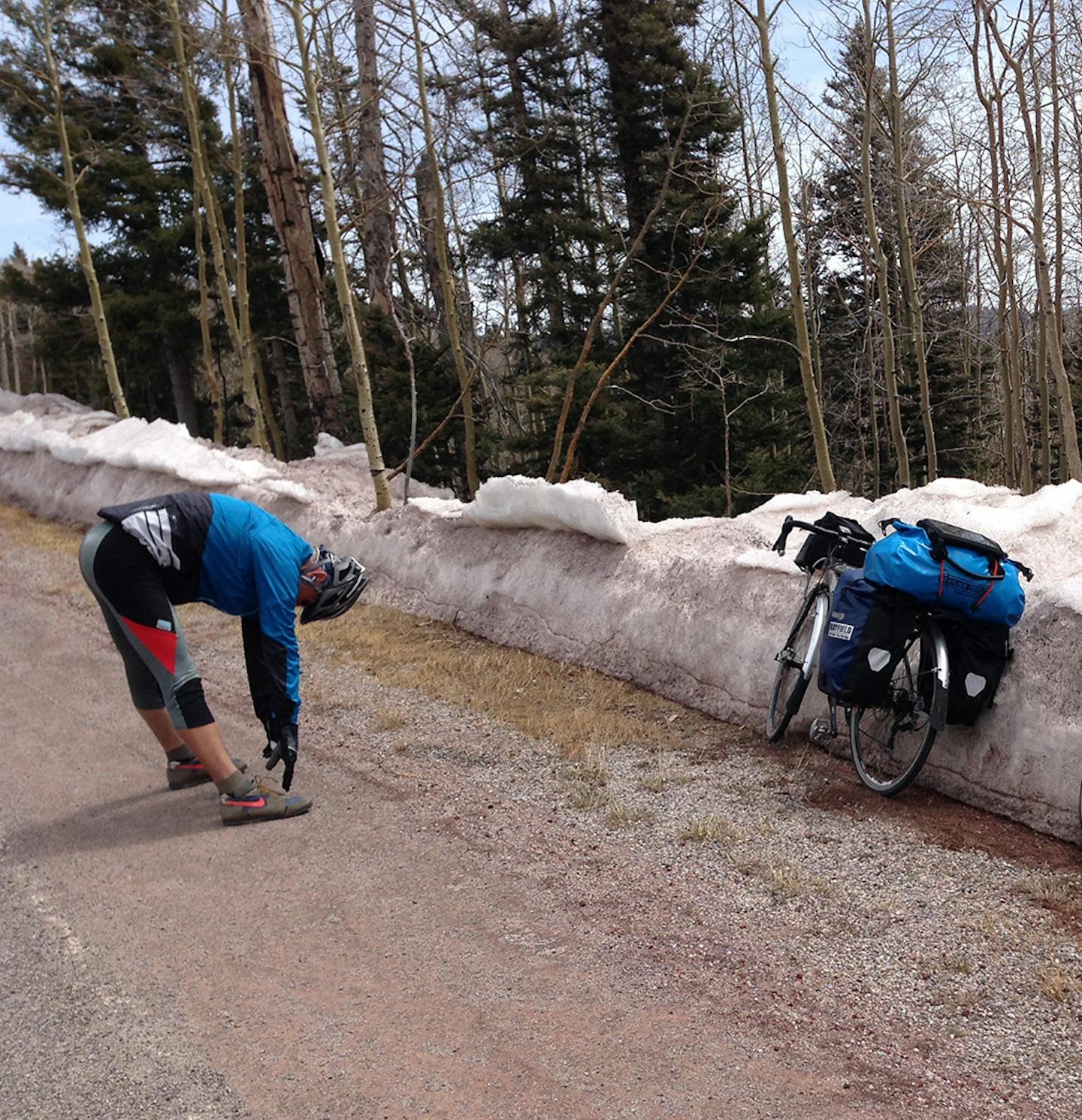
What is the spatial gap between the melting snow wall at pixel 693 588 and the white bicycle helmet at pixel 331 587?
87.8 inches

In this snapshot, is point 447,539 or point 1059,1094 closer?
point 1059,1094

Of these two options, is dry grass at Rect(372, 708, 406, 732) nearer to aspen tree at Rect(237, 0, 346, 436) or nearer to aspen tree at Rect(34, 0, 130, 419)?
aspen tree at Rect(237, 0, 346, 436)

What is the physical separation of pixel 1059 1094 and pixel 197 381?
3277 centimetres

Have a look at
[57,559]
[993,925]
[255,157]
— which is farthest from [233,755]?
[255,157]

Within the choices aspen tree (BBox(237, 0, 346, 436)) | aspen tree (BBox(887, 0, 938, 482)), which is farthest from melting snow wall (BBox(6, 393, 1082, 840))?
aspen tree (BBox(887, 0, 938, 482))

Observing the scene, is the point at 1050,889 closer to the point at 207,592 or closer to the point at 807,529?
the point at 807,529

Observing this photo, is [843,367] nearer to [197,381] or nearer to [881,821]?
[197,381]

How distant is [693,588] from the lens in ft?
20.6

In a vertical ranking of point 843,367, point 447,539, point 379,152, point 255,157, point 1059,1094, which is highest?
point 255,157

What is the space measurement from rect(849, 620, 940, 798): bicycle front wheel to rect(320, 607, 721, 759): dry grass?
0.95 meters

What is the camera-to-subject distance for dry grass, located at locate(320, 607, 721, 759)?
5.62 metres

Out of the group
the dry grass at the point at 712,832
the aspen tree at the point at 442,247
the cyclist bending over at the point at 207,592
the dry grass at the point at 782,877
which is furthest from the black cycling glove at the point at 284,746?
the aspen tree at the point at 442,247

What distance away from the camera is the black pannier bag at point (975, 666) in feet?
14.1

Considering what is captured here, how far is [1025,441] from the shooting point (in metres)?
17.8
